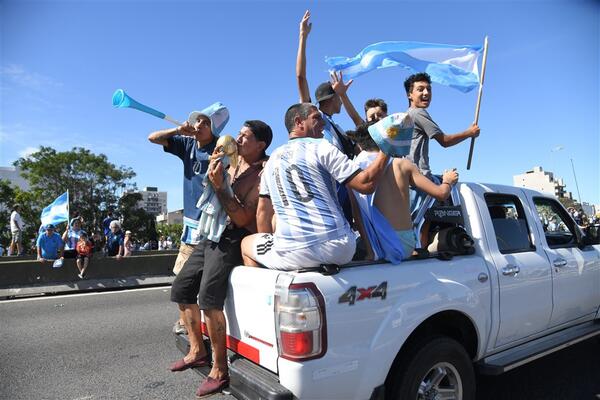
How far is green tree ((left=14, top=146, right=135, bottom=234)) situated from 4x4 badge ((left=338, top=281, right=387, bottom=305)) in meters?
33.5

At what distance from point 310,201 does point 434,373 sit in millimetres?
→ 1390

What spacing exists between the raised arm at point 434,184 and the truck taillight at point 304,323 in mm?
1285

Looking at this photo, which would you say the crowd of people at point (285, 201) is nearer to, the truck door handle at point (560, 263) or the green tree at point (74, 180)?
the truck door handle at point (560, 263)

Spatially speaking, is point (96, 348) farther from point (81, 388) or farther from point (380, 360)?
point (380, 360)

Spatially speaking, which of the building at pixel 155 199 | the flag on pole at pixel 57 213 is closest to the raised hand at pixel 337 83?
the flag on pole at pixel 57 213

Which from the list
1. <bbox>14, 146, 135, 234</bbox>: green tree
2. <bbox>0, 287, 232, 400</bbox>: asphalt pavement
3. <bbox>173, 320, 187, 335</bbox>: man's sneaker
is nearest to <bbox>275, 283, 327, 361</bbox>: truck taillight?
<bbox>173, 320, 187, 335</bbox>: man's sneaker

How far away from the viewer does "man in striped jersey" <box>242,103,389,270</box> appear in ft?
7.70

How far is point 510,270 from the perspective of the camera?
10.1 ft

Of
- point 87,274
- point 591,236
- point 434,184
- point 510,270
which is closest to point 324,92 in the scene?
point 434,184

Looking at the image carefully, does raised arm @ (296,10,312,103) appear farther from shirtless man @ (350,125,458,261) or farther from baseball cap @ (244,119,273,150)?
shirtless man @ (350,125,458,261)

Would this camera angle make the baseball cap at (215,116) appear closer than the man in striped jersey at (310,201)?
No

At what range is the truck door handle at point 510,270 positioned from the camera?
3.05 meters

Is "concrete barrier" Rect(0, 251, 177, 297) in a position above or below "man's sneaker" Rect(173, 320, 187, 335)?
below

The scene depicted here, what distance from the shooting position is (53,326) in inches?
238
